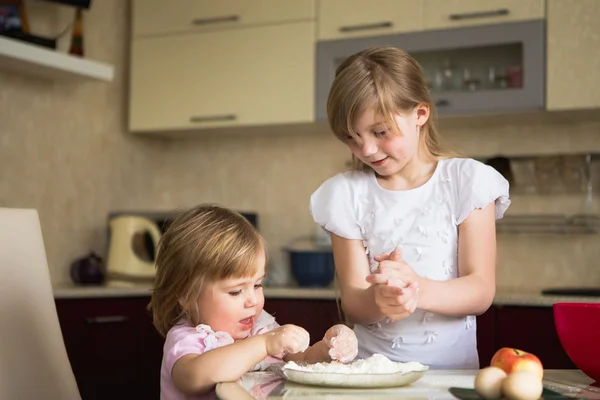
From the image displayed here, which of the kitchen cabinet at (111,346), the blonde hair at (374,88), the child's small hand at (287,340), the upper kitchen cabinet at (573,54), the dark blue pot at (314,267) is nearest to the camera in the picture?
the child's small hand at (287,340)

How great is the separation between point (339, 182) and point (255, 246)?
0.33m

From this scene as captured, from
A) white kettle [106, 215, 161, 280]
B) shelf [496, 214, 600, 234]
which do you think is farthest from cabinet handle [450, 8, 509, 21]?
white kettle [106, 215, 161, 280]

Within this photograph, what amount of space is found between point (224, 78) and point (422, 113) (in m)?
1.63

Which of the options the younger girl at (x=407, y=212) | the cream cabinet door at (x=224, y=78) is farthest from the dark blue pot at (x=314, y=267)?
the younger girl at (x=407, y=212)

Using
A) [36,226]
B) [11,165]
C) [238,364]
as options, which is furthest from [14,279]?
[11,165]

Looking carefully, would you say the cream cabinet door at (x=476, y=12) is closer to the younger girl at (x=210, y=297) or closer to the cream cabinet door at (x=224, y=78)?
the cream cabinet door at (x=224, y=78)

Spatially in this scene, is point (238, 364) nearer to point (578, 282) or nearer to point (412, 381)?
point (412, 381)

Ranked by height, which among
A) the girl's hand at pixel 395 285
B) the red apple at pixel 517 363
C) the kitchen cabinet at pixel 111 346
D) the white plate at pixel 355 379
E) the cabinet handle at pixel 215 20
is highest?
the cabinet handle at pixel 215 20

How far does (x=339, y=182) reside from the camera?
1600 mm

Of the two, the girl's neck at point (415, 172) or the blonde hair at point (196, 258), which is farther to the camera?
the girl's neck at point (415, 172)

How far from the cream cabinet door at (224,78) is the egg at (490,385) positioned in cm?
203

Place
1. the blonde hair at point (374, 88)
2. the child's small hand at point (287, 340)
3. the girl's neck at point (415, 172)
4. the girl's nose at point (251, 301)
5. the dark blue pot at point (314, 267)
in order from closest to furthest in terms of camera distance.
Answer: the child's small hand at point (287, 340), the girl's nose at point (251, 301), the blonde hair at point (374, 88), the girl's neck at point (415, 172), the dark blue pot at point (314, 267)

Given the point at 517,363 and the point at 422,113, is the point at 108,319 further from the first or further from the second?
the point at 517,363

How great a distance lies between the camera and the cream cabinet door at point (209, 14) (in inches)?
115
